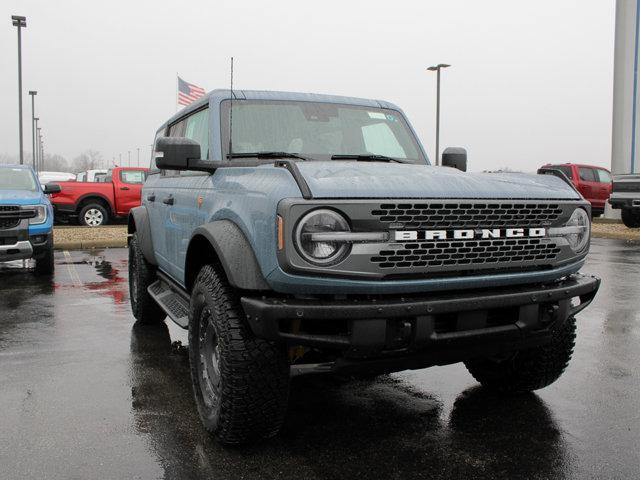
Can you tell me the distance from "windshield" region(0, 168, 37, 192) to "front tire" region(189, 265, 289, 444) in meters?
7.41

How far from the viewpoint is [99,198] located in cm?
1797

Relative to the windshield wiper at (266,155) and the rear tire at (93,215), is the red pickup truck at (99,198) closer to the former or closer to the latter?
the rear tire at (93,215)

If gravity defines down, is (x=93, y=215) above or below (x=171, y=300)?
above

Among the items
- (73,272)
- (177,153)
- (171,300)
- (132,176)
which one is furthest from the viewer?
(132,176)

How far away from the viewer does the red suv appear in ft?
68.2

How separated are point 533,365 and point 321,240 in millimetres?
1811

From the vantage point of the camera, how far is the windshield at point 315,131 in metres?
3.98

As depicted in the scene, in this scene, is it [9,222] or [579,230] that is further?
[9,222]

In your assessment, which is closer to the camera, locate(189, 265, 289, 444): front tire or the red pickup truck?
locate(189, 265, 289, 444): front tire

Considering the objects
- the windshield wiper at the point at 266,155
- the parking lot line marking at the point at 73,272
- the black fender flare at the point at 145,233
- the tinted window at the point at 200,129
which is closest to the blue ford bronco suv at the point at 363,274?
the windshield wiper at the point at 266,155

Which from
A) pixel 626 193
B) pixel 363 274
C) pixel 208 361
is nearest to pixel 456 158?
pixel 363 274

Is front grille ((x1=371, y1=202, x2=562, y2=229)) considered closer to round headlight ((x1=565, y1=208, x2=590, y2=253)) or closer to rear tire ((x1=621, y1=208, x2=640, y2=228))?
round headlight ((x1=565, y1=208, x2=590, y2=253))

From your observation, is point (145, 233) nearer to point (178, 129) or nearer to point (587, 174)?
point (178, 129)

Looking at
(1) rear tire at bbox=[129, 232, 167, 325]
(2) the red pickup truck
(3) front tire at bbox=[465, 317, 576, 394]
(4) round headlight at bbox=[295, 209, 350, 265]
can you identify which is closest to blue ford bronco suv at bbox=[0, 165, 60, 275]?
(1) rear tire at bbox=[129, 232, 167, 325]
